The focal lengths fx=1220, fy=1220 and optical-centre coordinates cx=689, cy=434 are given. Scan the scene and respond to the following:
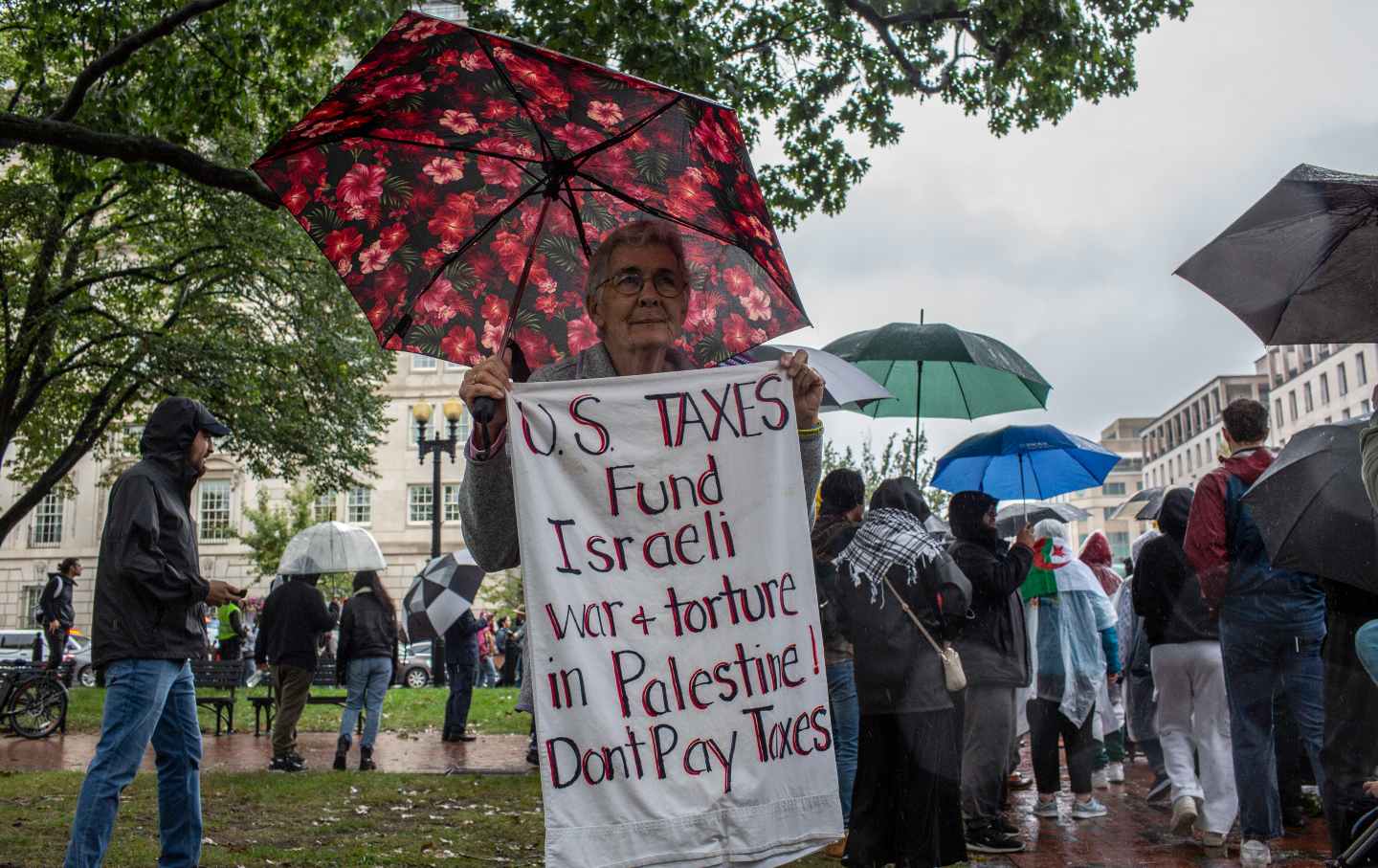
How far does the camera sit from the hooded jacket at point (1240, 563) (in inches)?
245

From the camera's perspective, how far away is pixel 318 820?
8219mm

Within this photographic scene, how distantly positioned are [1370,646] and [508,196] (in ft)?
11.0

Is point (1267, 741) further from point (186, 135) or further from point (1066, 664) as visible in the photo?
point (186, 135)

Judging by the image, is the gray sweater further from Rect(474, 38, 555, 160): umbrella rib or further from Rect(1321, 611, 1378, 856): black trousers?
Rect(1321, 611, 1378, 856): black trousers

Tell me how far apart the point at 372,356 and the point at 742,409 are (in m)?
21.3

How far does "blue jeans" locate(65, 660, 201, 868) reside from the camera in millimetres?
4969

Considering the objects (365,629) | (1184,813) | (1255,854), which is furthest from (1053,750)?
(365,629)

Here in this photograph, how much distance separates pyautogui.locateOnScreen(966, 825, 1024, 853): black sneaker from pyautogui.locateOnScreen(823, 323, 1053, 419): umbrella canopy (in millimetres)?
2892

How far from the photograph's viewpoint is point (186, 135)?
1253cm

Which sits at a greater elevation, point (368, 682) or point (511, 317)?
point (511, 317)

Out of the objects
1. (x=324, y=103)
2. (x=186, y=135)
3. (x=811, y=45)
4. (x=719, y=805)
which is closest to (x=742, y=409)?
(x=719, y=805)

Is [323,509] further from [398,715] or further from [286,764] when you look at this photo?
[286,764]

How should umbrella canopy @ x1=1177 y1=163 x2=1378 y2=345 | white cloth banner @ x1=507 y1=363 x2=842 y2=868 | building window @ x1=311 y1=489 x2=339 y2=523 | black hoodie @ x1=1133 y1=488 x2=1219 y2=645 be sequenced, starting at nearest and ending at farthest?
white cloth banner @ x1=507 y1=363 x2=842 y2=868
umbrella canopy @ x1=1177 y1=163 x2=1378 y2=345
black hoodie @ x1=1133 y1=488 x2=1219 y2=645
building window @ x1=311 y1=489 x2=339 y2=523

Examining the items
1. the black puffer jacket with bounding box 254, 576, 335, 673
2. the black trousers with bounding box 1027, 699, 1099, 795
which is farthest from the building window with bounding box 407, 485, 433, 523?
the black trousers with bounding box 1027, 699, 1099, 795
